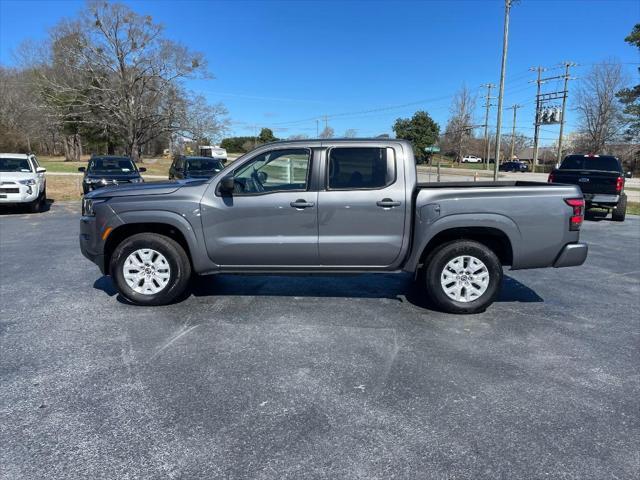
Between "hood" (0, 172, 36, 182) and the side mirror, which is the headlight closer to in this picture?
the side mirror

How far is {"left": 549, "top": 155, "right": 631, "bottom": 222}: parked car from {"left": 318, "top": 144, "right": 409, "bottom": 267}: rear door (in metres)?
10.2

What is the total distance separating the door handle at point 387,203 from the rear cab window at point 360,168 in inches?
6.8

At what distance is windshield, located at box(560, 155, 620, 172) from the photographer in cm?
1355

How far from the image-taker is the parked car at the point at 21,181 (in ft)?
41.9

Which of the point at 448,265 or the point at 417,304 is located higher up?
the point at 448,265

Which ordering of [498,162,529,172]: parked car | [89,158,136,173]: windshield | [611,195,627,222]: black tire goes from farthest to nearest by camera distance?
[498,162,529,172]: parked car < [89,158,136,173]: windshield < [611,195,627,222]: black tire

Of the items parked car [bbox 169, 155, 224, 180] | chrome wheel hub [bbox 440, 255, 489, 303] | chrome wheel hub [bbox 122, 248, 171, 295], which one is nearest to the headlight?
chrome wheel hub [bbox 122, 248, 171, 295]

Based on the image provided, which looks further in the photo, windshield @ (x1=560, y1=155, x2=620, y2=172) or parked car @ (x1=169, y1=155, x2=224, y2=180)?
parked car @ (x1=169, y1=155, x2=224, y2=180)

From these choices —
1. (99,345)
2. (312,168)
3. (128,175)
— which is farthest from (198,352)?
(128,175)

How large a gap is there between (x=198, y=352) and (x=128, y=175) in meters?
12.5

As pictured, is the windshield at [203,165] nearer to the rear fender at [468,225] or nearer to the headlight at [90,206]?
the headlight at [90,206]

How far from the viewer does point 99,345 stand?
415 centimetres

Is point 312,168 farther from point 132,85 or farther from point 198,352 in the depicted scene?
point 132,85

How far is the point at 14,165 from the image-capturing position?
13.7m
